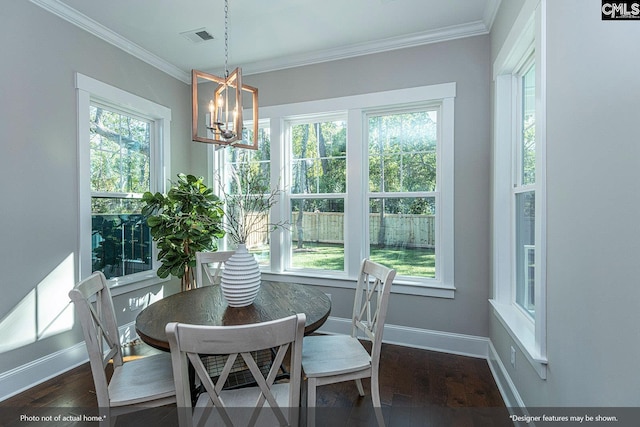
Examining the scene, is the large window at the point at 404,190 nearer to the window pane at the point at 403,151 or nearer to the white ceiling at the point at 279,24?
the window pane at the point at 403,151

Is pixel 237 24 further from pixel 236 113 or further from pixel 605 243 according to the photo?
pixel 605 243

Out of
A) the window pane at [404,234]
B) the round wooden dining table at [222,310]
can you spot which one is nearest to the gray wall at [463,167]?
the window pane at [404,234]

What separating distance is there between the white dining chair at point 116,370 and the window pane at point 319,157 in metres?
2.20

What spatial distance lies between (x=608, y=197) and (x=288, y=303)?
1594mm

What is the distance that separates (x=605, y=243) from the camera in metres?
1.04

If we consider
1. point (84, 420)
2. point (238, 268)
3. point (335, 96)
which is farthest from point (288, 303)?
point (335, 96)

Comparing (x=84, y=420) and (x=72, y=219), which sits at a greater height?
(x=72, y=219)

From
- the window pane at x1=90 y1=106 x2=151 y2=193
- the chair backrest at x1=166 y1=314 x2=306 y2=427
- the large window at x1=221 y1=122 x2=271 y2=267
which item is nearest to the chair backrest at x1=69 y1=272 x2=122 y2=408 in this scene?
the chair backrest at x1=166 y1=314 x2=306 y2=427

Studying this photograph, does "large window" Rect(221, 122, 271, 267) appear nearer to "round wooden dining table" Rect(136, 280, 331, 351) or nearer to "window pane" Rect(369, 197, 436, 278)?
Answer: "window pane" Rect(369, 197, 436, 278)

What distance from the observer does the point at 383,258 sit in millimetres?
3217

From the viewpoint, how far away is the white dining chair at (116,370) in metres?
1.40

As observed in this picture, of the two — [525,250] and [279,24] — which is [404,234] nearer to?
Result: [525,250]

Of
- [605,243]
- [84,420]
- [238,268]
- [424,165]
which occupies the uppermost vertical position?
[424,165]

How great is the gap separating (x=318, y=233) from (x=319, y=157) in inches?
34.0
